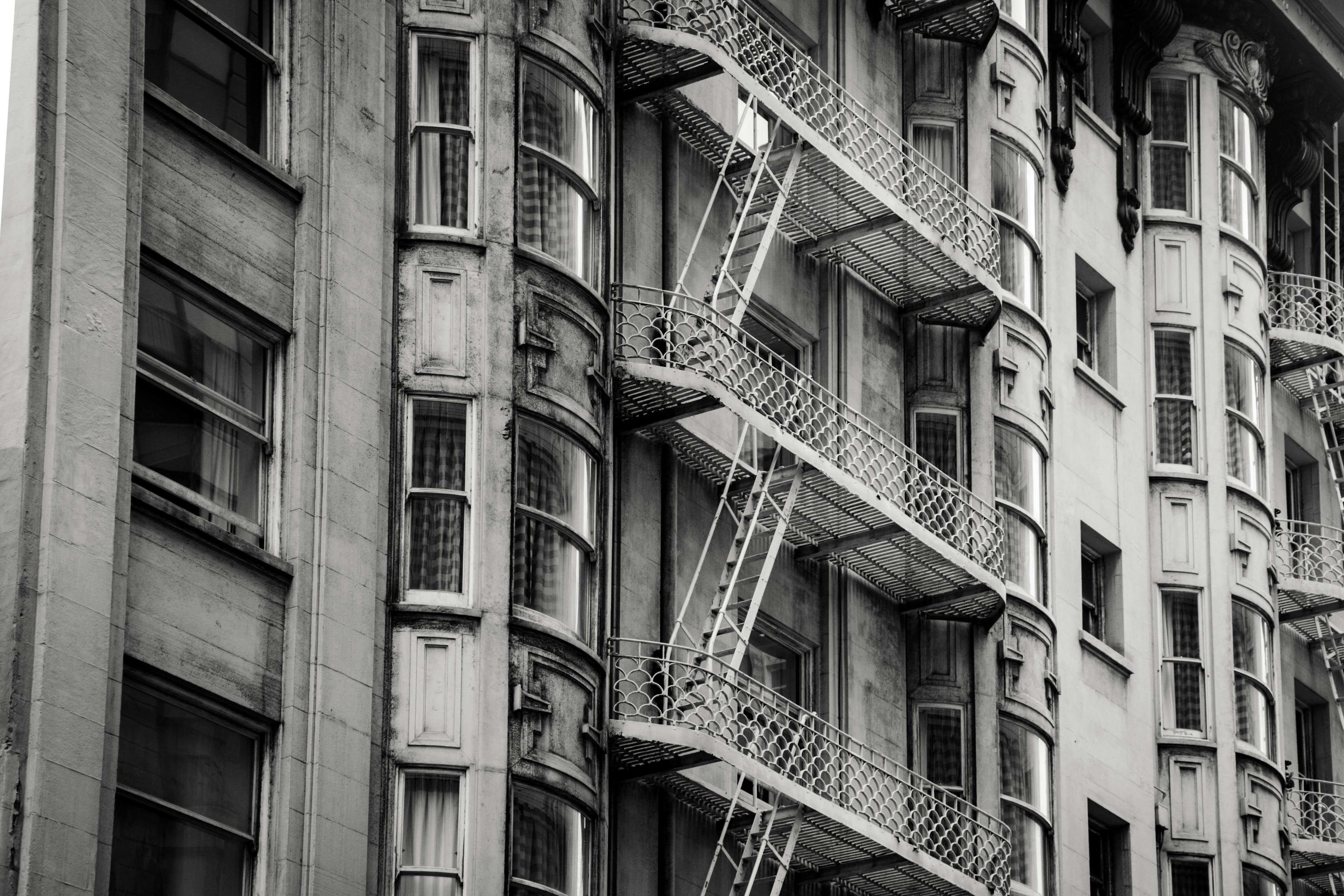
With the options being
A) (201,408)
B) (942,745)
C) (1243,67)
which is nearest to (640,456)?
(942,745)

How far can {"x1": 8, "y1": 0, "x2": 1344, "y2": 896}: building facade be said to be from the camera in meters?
21.1

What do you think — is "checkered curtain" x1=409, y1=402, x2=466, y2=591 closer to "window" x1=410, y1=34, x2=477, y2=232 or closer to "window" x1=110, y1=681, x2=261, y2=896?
"window" x1=410, y1=34, x2=477, y2=232

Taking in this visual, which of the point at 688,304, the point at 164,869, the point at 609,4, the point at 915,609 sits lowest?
the point at 164,869

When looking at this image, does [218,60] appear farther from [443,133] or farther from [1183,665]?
[1183,665]

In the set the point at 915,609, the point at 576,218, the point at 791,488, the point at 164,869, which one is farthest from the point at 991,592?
the point at 164,869

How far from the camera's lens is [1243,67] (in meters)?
41.8

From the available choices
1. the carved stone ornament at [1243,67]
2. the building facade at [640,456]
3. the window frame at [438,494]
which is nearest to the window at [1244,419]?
the building facade at [640,456]

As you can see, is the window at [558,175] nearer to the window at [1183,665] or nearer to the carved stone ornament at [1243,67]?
the window at [1183,665]

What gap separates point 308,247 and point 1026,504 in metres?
13.1

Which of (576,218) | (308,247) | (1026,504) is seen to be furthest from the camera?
(1026,504)

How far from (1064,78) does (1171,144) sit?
11.8 feet

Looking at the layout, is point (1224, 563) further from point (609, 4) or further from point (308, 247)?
point (308, 247)

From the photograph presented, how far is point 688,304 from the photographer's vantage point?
94.3 feet

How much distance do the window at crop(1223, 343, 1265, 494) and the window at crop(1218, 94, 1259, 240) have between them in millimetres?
2102
